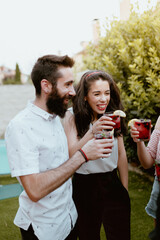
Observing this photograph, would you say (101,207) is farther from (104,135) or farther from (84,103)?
(84,103)

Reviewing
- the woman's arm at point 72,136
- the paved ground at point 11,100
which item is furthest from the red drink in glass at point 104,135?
the paved ground at point 11,100

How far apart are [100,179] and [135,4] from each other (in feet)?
11.8

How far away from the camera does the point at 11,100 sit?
37.6 ft

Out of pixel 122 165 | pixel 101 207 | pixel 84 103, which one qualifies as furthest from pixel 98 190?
pixel 84 103

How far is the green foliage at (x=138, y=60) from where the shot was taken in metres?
3.69

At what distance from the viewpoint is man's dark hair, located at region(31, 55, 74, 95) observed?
1.62 metres

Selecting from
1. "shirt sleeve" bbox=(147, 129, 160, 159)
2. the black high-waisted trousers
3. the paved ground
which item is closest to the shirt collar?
the black high-waisted trousers

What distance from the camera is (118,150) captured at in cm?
221

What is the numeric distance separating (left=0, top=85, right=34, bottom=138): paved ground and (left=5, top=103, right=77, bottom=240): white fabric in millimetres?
8403

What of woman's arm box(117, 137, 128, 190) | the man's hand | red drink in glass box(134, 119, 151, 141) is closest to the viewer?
the man's hand

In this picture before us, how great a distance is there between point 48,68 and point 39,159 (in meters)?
0.67

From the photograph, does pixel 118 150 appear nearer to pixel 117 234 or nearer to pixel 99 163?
pixel 99 163

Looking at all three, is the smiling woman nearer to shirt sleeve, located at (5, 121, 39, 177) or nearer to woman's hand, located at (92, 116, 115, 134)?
woman's hand, located at (92, 116, 115, 134)

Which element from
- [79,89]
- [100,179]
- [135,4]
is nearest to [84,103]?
[79,89]
